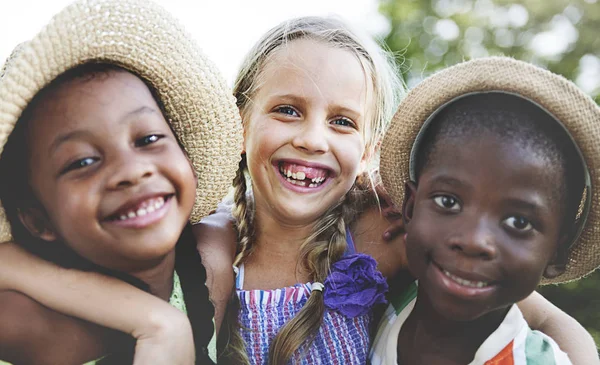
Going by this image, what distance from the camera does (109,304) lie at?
4.01ft

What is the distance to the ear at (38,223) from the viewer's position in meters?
1.21

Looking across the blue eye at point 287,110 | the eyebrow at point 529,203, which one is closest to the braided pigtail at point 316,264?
the blue eye at point 287,110

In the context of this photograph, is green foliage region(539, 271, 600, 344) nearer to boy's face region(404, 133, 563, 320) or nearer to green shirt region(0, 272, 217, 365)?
boy's face region(404, 133, 563, 320)

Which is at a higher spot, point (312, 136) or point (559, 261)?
point (312, 136)

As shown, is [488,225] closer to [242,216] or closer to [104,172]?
[104,172]

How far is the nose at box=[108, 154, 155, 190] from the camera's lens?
1126mm

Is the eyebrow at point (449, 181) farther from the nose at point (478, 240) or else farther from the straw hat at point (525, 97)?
the straw hat at point (525, 97)

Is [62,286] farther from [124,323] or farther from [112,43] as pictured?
[112,43]

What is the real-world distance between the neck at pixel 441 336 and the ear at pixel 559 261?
142mm

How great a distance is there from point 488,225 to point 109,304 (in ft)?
2.75

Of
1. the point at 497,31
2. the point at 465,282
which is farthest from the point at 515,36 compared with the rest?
Answer: the point at 465,282

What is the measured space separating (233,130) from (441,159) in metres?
0.55

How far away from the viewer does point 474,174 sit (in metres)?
1.22

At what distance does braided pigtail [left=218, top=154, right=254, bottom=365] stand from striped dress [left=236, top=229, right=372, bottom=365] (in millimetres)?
32
